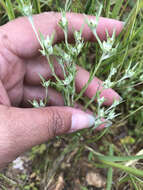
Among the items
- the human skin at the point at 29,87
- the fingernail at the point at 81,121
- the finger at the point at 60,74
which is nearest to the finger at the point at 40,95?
the human skin at the point at 29,87

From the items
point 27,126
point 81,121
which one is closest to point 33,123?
point 27,126

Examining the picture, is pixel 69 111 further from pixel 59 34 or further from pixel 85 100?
pixel 85 100

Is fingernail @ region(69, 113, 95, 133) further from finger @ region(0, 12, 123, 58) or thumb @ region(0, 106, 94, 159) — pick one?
finger @ region(0, 12, 123, 58)

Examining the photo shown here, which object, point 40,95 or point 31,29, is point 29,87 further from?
point 31,29

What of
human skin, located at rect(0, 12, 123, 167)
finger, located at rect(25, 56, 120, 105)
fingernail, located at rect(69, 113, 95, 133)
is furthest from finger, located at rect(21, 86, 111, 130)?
fingernail, located at rect(69, 113, 95, 133)

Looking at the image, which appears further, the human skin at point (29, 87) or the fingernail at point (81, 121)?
the fingernail at point (81, 121)

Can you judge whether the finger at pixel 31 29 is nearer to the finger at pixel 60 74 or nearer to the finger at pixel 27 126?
the finger at pixel 60 74

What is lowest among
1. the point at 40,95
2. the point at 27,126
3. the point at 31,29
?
the point at 40,95
